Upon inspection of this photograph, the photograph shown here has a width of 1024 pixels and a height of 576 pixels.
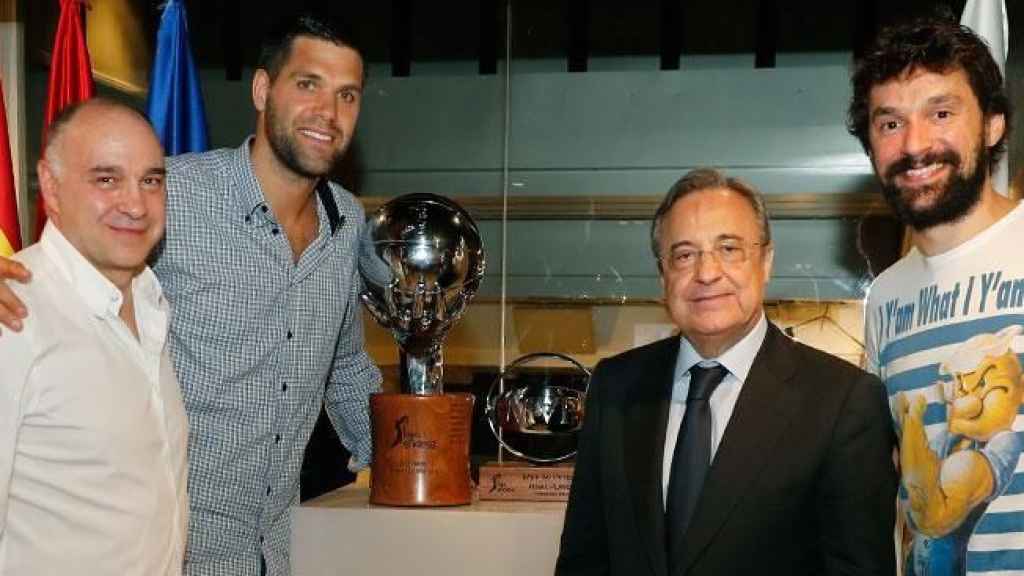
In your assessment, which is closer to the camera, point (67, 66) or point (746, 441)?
point (746, 441)

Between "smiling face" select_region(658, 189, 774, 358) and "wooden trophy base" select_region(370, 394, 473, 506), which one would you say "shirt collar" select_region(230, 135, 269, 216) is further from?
"smiling face" select_region(658, 189, 774, 358)

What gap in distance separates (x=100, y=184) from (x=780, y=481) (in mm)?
1130

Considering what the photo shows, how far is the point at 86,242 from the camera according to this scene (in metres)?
1.92

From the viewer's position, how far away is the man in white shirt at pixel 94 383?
1.75 meters

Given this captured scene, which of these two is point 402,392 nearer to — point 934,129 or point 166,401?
→ point 166,401

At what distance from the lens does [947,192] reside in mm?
1913

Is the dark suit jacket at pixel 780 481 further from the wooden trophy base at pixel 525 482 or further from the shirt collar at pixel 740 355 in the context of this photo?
the wooden trophy base at pixel 525 482

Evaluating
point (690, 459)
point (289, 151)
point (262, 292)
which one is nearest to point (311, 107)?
point (289, 151)

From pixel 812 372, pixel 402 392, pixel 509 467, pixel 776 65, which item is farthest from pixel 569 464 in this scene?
pixel 776 65

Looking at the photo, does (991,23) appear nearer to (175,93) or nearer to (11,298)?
(175,93)

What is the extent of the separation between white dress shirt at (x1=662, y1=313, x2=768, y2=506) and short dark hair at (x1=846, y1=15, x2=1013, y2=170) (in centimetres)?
44

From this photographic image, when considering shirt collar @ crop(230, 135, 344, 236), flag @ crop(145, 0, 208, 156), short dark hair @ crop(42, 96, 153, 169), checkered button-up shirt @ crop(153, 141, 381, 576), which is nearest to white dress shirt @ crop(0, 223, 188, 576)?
short dark hair @ crop(42, 96, 153, 169)

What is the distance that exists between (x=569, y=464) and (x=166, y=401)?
36.3 inches

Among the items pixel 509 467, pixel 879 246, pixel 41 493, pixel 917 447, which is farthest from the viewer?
pixel 879 246
